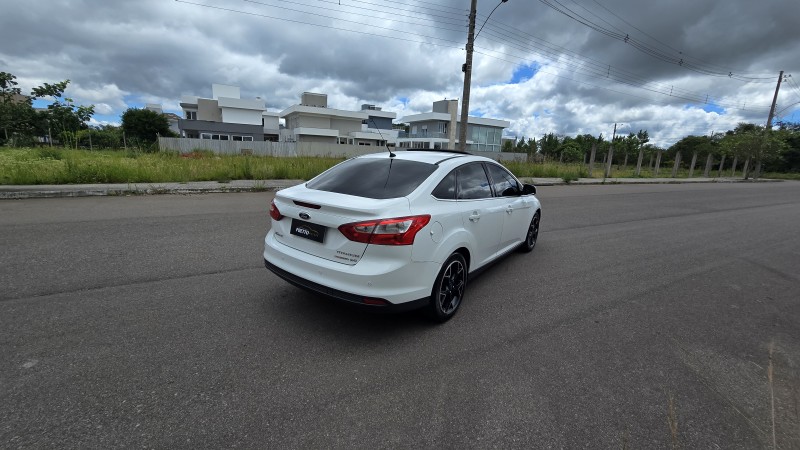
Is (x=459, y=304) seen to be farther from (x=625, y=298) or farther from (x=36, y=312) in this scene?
(x=36, y=312)

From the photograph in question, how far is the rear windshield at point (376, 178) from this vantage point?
328 cm

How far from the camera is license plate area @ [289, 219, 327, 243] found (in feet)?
10.1

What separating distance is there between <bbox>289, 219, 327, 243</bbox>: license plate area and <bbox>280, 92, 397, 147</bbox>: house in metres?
48.8

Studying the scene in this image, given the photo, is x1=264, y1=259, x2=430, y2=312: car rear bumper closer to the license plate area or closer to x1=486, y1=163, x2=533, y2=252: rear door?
the license plate area

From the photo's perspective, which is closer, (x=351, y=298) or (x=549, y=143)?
(x=351, y=298)

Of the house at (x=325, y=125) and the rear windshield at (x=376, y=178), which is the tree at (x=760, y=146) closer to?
the house at (x=325, y=125)

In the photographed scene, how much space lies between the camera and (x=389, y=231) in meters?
2.84

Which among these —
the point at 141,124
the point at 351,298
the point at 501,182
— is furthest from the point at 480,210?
the point at 141,124

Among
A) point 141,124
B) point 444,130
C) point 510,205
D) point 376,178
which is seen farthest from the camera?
point 444,130

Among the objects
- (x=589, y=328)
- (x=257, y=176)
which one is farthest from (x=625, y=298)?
(x=257, y=176)

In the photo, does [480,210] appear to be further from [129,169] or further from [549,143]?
[549,143]

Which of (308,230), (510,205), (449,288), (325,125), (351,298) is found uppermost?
(325,125)

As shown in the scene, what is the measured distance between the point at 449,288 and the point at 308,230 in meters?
1.46

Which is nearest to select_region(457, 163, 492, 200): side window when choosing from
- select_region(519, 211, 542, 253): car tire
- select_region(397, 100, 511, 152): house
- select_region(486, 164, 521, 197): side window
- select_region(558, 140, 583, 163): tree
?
select_region(486, 164, 521, 197): side window
